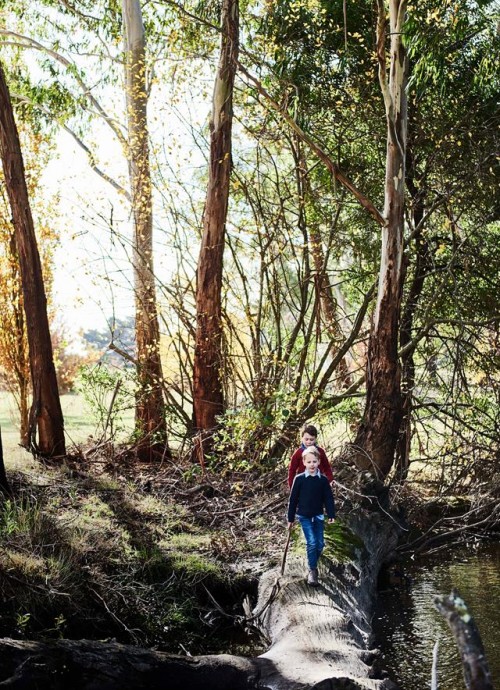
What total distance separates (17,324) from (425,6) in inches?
303

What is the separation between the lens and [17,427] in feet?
54.7

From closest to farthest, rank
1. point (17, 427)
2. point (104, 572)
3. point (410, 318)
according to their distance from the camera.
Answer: point (104, 572), point (410, 318), point (17, 427)

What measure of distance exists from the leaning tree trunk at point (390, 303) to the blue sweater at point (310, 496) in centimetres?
344

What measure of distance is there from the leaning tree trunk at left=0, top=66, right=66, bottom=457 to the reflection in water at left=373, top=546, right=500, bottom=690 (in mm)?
4974

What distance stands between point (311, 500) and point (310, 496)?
0.04 meters

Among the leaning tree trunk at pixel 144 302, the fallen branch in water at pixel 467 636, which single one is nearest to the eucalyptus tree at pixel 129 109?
the leaning tree trunk at pixel 144 302

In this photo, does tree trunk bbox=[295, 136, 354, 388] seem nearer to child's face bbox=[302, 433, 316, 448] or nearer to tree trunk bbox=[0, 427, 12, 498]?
tree trunk bbox=[0, 427, 12, 498]

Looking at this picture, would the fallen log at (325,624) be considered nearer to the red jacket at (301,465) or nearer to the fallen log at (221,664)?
the fallen log at (221,664)

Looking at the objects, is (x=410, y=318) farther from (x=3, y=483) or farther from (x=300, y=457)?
(x=3, y=483)

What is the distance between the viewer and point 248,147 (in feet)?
47.0

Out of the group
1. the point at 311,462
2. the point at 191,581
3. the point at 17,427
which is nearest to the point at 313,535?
the point at 311,462

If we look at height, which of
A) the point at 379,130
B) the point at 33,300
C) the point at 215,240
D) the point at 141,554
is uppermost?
the point at 379,130

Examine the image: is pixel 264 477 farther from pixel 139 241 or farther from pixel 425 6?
pixel 425 6

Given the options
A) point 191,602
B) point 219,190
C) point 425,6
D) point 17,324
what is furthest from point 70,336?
point 191,602
